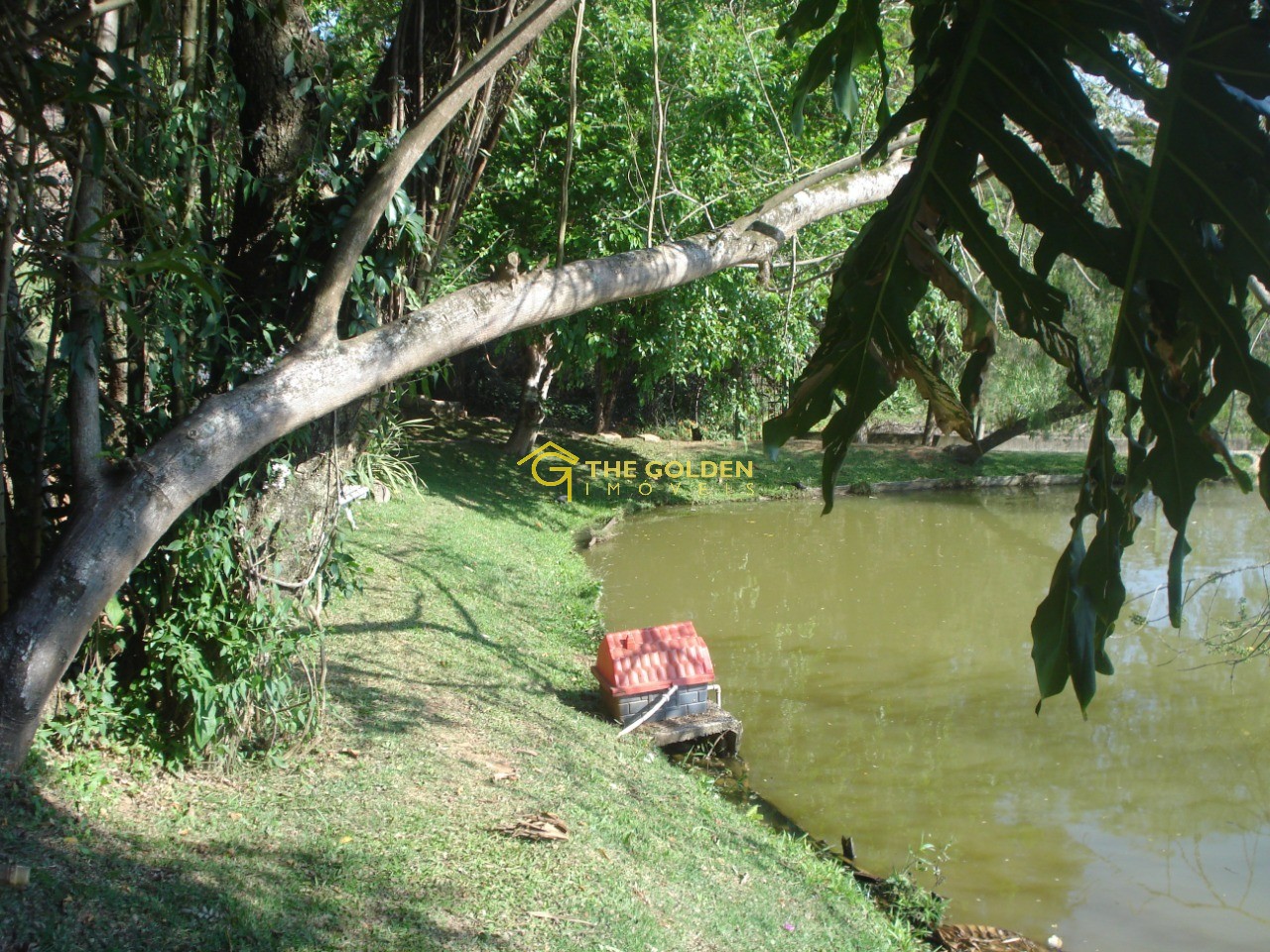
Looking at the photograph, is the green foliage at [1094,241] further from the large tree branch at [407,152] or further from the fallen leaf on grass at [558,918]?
the fallen leaf on grass at [558,918]

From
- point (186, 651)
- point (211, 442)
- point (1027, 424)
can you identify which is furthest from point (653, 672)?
point (1027, 424)

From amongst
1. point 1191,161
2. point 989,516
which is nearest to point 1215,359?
point 1191,161

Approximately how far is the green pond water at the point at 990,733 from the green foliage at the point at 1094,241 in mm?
4697

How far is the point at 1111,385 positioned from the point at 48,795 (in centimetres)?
341

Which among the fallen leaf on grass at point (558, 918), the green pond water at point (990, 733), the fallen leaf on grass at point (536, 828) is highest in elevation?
the fallen leaf on grass at point (536, 828)

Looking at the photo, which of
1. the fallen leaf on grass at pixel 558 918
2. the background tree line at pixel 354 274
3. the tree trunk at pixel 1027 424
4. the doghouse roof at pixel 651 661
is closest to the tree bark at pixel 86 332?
the background tree line at pixel 354 274

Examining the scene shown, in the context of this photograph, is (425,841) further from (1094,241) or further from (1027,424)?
(1027,424)

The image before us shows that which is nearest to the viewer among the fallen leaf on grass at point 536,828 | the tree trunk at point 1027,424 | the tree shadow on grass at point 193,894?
the tree shadow on grass at point 193,894

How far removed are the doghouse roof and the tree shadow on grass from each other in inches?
135

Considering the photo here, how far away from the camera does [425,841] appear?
4191 mm

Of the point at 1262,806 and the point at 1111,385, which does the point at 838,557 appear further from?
the point at 1111,385

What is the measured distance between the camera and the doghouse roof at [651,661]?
7.18 meters

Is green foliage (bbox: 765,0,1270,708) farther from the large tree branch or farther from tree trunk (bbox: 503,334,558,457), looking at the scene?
tree trunk (bbox: 503,334,558,457)

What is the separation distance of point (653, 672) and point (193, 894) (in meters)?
4.34
